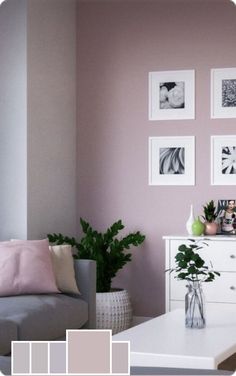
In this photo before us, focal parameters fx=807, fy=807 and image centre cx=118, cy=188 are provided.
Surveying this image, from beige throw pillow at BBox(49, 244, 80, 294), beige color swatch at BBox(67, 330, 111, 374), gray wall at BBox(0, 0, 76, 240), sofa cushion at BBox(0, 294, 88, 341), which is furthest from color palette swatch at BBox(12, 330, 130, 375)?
gray wall at BBox(0, 0, 76, 240)

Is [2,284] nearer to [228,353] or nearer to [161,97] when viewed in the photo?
[228,353]

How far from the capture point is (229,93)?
611cm

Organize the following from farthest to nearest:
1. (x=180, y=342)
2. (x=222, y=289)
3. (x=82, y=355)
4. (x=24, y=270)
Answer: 1. (x=222, y=289)
2. (x=24, y=270)
3. (x=180, y=342)
4. (x=82, y=355)

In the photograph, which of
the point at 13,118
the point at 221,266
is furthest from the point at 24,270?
the point at 221,266

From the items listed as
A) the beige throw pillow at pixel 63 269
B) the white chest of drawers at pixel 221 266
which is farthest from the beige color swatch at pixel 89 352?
the white chest of drawers at pixel 221 266

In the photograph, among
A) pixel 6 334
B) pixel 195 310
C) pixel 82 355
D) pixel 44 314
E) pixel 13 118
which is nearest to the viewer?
pixel 82 355

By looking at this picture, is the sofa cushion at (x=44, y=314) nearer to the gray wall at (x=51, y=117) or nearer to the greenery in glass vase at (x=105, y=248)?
the greenery in glass vase at (x=105, y=248)

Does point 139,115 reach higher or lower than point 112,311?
higher

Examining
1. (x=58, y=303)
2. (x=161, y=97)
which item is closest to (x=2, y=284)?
(x=58, y=303)

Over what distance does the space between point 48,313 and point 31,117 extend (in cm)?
176

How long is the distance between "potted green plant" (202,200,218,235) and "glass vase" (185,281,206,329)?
5.02 ft

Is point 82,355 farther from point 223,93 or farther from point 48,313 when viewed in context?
point 223,93

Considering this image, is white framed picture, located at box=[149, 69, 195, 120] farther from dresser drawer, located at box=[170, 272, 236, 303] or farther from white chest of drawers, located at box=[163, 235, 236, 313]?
dresser drawer, located at box=[170, 272, 236, 303]

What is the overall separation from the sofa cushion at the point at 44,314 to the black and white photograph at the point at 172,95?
1.86 meters
